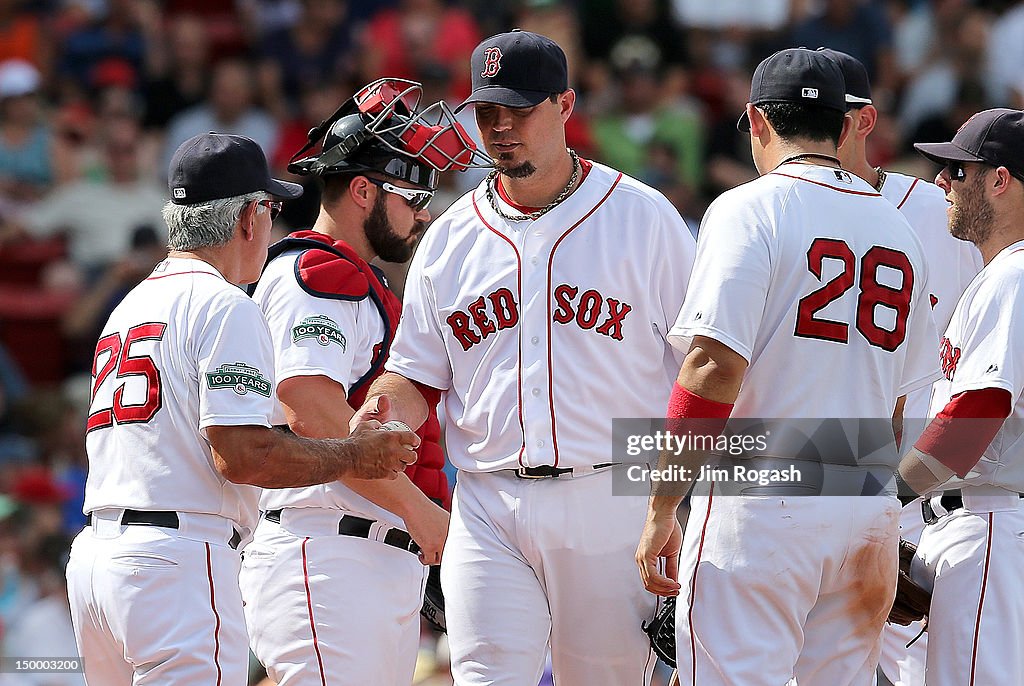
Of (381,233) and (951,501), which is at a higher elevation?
(381,233)

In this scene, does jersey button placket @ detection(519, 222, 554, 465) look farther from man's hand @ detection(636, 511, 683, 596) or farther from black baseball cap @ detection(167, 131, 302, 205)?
black baseball cap @ detection(167, 131, 302, 205)

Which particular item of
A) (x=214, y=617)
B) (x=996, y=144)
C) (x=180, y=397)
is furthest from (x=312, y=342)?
(x=996, y=144)

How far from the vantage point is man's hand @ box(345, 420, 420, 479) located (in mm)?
4430

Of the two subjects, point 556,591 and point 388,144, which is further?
point 388,144

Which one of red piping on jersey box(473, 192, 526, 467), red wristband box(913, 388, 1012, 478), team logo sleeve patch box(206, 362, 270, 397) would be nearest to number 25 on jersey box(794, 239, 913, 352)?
red wristband box(913, 388, 1012, 478)

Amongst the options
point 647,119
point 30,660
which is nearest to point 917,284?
point 30,660

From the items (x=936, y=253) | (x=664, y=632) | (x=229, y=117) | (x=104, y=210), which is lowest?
(x=664, y=632)

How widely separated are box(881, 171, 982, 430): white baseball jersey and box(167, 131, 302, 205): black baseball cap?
2.38 m

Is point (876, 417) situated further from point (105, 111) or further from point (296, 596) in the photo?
point (105, 111)

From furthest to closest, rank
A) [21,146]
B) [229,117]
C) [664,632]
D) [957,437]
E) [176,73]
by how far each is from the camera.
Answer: [176,73] < [229,117] < [21,146] < [664,632] < [957,437]

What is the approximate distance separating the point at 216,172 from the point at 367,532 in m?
1.31

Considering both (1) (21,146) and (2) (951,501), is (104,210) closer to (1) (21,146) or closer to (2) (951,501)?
(1) (21,146)

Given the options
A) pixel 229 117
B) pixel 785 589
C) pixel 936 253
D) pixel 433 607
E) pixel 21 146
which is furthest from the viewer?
pixel 229 117

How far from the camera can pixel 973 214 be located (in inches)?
179
